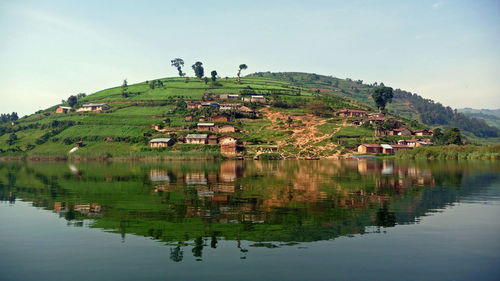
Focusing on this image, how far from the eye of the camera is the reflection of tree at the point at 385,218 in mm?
25938

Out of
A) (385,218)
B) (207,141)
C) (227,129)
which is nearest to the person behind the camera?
(385,218)

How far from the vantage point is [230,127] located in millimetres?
151625

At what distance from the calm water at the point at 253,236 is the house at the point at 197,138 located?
101 meters

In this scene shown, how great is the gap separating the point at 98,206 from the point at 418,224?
2792cm

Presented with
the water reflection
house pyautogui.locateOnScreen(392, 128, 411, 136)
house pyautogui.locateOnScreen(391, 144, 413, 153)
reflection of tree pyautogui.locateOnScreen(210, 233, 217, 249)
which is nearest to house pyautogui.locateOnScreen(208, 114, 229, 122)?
house pyautogui.locateOnScreen(391, 144, 413, 153)

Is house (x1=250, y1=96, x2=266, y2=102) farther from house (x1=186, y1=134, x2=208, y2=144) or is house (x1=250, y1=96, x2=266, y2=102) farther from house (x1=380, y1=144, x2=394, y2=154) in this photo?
house (x1=380, y1=144, x2=394, y2=154)

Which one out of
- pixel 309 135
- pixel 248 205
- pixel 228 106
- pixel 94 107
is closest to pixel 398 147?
pixel 309 135

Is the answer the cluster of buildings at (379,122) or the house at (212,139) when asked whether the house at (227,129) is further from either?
the cluster of buildings at (379,122)

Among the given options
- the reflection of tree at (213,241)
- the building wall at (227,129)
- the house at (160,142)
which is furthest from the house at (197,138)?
the reflection of tree at (213,241)

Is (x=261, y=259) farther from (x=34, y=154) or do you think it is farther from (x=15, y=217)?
(x=34, y=154)

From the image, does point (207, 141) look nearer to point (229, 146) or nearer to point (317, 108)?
point (229, 146)

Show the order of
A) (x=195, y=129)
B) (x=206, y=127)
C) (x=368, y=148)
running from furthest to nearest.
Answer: (x=195, y=129), (x=206, y=127), (x=368, y=148)

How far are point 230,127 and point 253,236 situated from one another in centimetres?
13001

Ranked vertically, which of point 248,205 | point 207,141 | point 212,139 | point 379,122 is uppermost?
point 379,122
